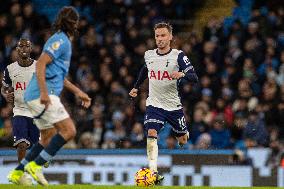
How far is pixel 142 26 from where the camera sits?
2108cm

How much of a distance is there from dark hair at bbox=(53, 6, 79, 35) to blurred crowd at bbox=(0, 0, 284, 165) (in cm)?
762

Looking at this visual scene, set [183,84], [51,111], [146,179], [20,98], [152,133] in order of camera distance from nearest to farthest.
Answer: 1. [51,111]
2. [146,179]
3. [152,133]
4. [20,98]
5. [183,84]

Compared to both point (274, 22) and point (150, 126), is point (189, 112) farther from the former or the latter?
point (150, 126)

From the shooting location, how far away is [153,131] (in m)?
12.9

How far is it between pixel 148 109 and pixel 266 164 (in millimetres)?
4428

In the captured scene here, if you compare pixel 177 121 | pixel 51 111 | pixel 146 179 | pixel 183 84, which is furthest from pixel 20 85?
pixel 183 84

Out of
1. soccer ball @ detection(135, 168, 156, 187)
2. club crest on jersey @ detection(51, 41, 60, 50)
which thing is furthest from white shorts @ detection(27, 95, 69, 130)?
soccer ball @ detection(135, 168, 156, 187)

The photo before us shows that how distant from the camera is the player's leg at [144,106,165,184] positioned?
12750mm

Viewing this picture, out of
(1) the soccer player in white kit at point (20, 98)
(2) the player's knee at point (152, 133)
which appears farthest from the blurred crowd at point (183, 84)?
(2) the player's knee at point (152, 133)

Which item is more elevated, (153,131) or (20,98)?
(20,98)

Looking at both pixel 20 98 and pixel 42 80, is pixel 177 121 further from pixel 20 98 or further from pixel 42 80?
pixel 42 80

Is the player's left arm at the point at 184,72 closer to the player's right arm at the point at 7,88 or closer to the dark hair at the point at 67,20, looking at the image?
the dark hair at the point at 67,20

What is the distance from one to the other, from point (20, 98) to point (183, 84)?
6.51 metres

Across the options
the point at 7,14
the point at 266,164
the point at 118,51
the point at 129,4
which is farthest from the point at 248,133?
the point at 7,14
